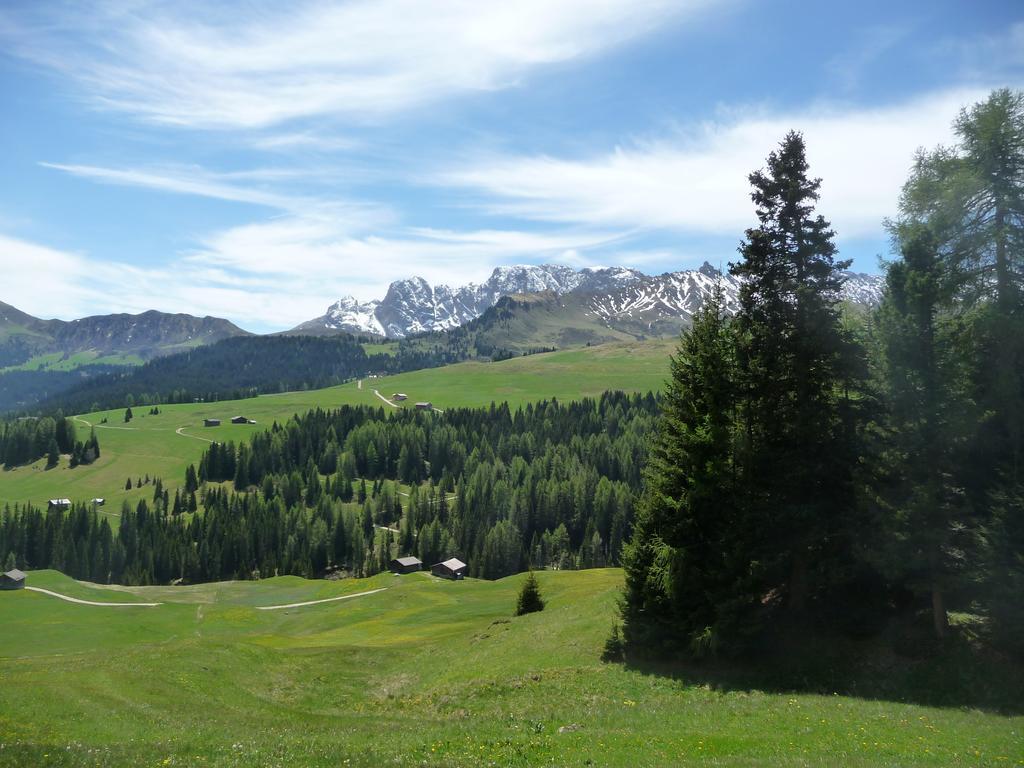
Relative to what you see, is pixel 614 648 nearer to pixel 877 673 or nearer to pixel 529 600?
pixel 877 673

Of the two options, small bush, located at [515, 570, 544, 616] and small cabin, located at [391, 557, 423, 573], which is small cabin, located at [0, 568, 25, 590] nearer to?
small cabin, located at [391, 557, 423, 573]

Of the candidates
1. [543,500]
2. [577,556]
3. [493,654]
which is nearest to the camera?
[493,654]

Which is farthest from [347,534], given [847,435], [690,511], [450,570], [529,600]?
[847,435]

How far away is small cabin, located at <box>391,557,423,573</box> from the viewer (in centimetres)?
13425

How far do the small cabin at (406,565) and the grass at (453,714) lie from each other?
84085 millimetres

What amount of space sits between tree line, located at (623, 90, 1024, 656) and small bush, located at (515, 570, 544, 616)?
22.2 m

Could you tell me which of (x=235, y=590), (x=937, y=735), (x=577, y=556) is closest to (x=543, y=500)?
(x=577, y=556)

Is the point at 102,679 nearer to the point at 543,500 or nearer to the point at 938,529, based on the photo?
the point at 938,529

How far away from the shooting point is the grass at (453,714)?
19016 mm

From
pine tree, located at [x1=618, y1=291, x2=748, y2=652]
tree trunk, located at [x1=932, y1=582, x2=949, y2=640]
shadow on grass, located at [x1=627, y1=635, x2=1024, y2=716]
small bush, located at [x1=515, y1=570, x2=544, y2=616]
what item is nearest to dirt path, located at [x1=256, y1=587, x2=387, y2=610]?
small bush, located at [x1=515, y1=570, x2=544, y2=616]

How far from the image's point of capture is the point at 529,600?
54906 millimetres

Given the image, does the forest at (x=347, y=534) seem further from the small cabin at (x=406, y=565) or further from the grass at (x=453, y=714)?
the grass at (x=453, y=714)

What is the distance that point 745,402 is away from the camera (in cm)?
3238

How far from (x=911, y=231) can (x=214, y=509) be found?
16950cm
